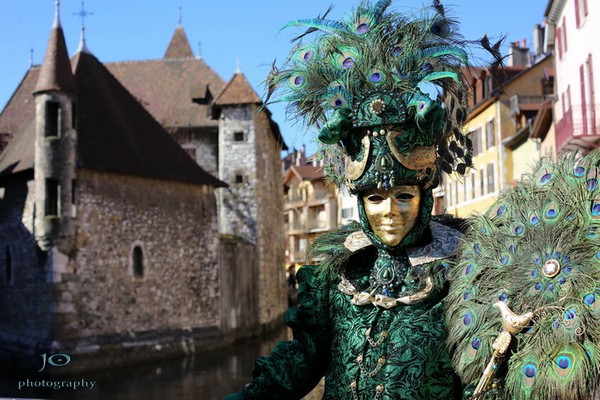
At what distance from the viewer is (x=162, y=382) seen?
18.0m

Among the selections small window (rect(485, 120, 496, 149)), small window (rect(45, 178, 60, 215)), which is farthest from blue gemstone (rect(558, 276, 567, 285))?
small window (rect(485, 120, 496, 149))

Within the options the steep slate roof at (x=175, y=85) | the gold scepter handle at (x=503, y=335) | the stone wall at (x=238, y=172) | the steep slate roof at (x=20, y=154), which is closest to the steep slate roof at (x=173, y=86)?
the steep slate roof at (x=175, y=85)

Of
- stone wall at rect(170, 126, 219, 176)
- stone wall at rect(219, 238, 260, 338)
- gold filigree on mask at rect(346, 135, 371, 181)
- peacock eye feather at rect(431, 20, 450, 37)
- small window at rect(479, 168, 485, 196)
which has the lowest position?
stone wall at rect(219, 238, 260, 338)

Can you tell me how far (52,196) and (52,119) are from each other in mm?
1895

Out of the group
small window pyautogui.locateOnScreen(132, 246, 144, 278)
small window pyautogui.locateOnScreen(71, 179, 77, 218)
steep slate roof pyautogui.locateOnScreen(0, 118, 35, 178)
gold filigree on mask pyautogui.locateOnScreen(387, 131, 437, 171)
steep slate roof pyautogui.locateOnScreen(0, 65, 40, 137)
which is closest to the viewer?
gold filigree on mask pyautogui.locateOnScreen(387, 131, 437, 171)

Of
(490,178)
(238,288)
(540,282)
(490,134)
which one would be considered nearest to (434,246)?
(540,282)

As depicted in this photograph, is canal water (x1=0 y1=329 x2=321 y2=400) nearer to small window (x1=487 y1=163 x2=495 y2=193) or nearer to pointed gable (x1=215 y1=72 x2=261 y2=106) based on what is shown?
pointed gable (x1=215 y1=72 x2=261 y2=106)

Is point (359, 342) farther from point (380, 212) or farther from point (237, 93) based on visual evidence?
point (237, 93)

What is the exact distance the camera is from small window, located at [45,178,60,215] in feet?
64.4

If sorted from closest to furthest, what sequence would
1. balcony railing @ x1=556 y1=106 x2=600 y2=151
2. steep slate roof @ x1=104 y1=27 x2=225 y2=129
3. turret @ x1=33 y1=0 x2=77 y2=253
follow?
balcony railing @ x1=556 y1=106 x2=600 y2=151
turret @ x1=33 y1=0 x2=77 y2=253
steep slate roof @ x1=104 y1=27 x2=225 y2=129

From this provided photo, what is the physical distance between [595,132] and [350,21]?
50.8 feet

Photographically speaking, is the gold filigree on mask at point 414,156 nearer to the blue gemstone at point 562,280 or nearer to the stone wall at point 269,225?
the blue gemstone at point 562,280

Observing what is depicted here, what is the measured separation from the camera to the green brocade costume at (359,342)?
8.77 ft

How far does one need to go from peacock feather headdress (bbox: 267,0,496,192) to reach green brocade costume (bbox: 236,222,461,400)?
1.01 feet
